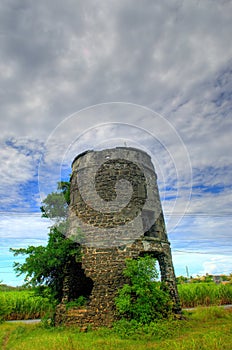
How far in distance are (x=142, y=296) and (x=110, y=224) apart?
2874mm

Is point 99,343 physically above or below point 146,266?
below

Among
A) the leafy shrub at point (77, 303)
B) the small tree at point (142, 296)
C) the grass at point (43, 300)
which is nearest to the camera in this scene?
the small tree at point (142, 296)

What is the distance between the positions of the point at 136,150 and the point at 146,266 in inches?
210

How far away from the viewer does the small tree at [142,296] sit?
9.16m

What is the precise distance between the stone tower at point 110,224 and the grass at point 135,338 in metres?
0.95

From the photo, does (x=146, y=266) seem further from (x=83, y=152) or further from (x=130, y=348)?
(x=83, y=152)

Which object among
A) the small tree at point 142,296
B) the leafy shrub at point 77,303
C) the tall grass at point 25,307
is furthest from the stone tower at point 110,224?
the tall grass at point 25,307

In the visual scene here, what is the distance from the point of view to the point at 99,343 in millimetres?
7355

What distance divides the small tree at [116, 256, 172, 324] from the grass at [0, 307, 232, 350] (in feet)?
1.57

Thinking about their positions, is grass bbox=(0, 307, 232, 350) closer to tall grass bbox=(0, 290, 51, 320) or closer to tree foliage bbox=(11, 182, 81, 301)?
tree foliage bbox=(11, 182, 81, 301)

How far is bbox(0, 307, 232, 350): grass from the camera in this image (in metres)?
6.87

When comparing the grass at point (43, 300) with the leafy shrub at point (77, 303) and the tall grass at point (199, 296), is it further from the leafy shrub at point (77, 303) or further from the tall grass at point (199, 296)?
the leafy shrub at point (77, 303)

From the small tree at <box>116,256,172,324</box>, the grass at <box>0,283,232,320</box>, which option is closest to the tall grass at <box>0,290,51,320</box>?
the grass at <box>0,283,232,320</box>

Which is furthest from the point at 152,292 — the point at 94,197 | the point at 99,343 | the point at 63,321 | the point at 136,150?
the point at 136,150
